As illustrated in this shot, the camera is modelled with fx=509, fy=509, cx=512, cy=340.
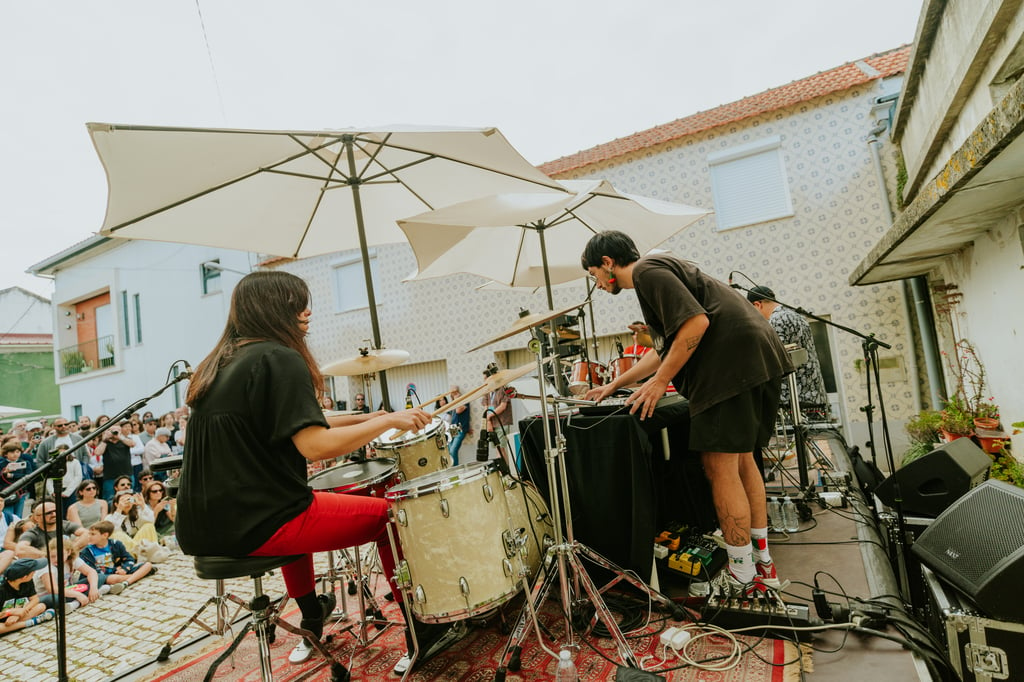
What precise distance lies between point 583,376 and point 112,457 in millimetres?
7541

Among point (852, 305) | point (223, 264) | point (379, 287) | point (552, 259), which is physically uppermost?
point (223, 264)

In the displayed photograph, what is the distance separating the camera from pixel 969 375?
5.49 meters

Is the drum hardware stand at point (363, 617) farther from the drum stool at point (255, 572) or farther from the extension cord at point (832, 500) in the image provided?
the extension cord at point (832, 500)

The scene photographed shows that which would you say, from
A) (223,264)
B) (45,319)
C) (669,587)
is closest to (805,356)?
(669,587)

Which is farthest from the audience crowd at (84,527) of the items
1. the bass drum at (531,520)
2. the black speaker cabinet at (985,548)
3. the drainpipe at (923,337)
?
the drainpipe at (923,337)

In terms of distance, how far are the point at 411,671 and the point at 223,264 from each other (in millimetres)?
14316

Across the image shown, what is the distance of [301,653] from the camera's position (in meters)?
2.80

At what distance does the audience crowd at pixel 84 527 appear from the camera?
4379 millimetres

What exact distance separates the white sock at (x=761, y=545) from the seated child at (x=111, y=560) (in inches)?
222

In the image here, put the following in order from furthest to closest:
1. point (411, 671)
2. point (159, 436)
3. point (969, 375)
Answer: point (159, 436)
point (969, 375)
point (411, 671)

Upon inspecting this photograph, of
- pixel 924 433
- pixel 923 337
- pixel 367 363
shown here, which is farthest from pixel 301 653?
pixel 923 337

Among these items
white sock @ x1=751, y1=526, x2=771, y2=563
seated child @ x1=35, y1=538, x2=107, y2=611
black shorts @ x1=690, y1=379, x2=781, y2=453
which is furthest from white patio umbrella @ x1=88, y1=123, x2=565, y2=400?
seated child @ x1=35, y1=538, x2=107, y2=611

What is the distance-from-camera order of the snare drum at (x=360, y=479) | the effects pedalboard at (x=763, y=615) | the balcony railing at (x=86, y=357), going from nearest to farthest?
the effects pedalboard at (x=763, y=615)
the snare drum at (x=360, y=479)
the balcony railing at (x=86, y=357)

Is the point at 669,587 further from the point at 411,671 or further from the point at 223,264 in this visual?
the point at 223,264
